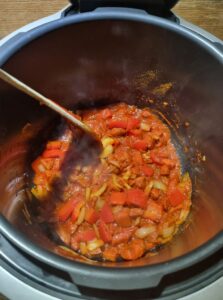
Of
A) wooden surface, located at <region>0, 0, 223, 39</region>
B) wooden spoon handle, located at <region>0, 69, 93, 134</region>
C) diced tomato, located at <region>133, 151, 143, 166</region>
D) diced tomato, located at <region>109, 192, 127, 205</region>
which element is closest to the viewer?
wooden spoon handle, located at <region>0, 69, 93, 134</region>

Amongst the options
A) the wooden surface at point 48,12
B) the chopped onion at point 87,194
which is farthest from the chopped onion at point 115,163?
the wooden surface at point 48,12

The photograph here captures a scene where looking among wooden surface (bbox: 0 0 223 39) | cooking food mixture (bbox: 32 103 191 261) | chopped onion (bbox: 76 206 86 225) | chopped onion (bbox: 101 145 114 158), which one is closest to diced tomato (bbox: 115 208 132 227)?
cooking food mixture (bbox: 32 103 191 261)

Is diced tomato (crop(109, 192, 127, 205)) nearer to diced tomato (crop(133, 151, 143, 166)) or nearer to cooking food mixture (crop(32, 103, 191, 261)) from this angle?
cooking food mixture (crop(32, 103, 191, 261))

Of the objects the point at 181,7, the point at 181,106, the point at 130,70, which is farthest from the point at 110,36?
the point at 181,7

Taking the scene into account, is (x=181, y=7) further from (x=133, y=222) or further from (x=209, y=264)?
(x=209, y=264)

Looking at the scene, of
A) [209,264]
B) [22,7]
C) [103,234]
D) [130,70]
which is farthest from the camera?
[22,7]

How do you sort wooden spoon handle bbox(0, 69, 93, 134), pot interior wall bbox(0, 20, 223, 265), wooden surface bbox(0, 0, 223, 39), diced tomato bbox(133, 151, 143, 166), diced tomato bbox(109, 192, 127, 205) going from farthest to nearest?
1. wooden surface bbox(0, 0, 223, 39)
2. diced tomato bbox(133, 151, 143, 166)
3. diced tomato bbox(109, 192, 127, 205)
4. pot interior wall bbox(0, 20, 223, 265)
5. wooden spoon handle bbox(0, 69, 93, 134)
